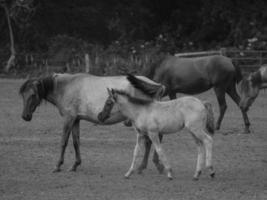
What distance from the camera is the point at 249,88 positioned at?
54.0 feet

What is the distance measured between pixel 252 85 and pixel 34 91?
629 cm

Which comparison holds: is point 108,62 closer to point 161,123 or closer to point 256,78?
point 256,78

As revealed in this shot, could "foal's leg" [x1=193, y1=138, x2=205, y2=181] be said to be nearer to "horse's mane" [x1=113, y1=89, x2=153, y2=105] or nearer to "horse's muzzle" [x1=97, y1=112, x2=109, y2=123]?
"horse's mane" [x1=113, y1=89, x2=153, y2=105]

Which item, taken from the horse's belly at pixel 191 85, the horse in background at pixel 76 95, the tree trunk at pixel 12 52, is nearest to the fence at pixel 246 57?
the tree trunk at pixel 12 52

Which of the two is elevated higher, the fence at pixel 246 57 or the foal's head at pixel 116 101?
the foal's head at pixel 116 101

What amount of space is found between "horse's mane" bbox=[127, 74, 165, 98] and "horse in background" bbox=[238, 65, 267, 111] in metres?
5.68

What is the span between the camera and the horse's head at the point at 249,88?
16.3 metres

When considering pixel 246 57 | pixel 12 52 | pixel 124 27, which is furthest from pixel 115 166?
pixel 124 27

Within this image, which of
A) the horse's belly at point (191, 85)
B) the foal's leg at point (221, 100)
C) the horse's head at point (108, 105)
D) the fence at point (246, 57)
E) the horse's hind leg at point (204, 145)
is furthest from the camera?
the fence at point (246, 57)

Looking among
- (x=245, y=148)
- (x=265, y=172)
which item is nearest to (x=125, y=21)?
(x=245, y=148)

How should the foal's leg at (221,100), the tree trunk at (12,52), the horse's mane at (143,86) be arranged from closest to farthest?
the horse's mane at (143,86) < the foal's leg at (221,100) < the tree trunk at (12,52)

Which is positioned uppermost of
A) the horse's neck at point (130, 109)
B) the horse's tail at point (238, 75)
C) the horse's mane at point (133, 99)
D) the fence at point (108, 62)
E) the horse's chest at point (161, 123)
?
the horse's mane at point (133, 99)

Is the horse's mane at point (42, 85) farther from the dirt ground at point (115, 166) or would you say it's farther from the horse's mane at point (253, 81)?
the horse's mane at point (253, 81)

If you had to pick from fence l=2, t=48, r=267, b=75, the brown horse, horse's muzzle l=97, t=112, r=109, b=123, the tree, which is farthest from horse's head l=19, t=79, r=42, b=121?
the tree
